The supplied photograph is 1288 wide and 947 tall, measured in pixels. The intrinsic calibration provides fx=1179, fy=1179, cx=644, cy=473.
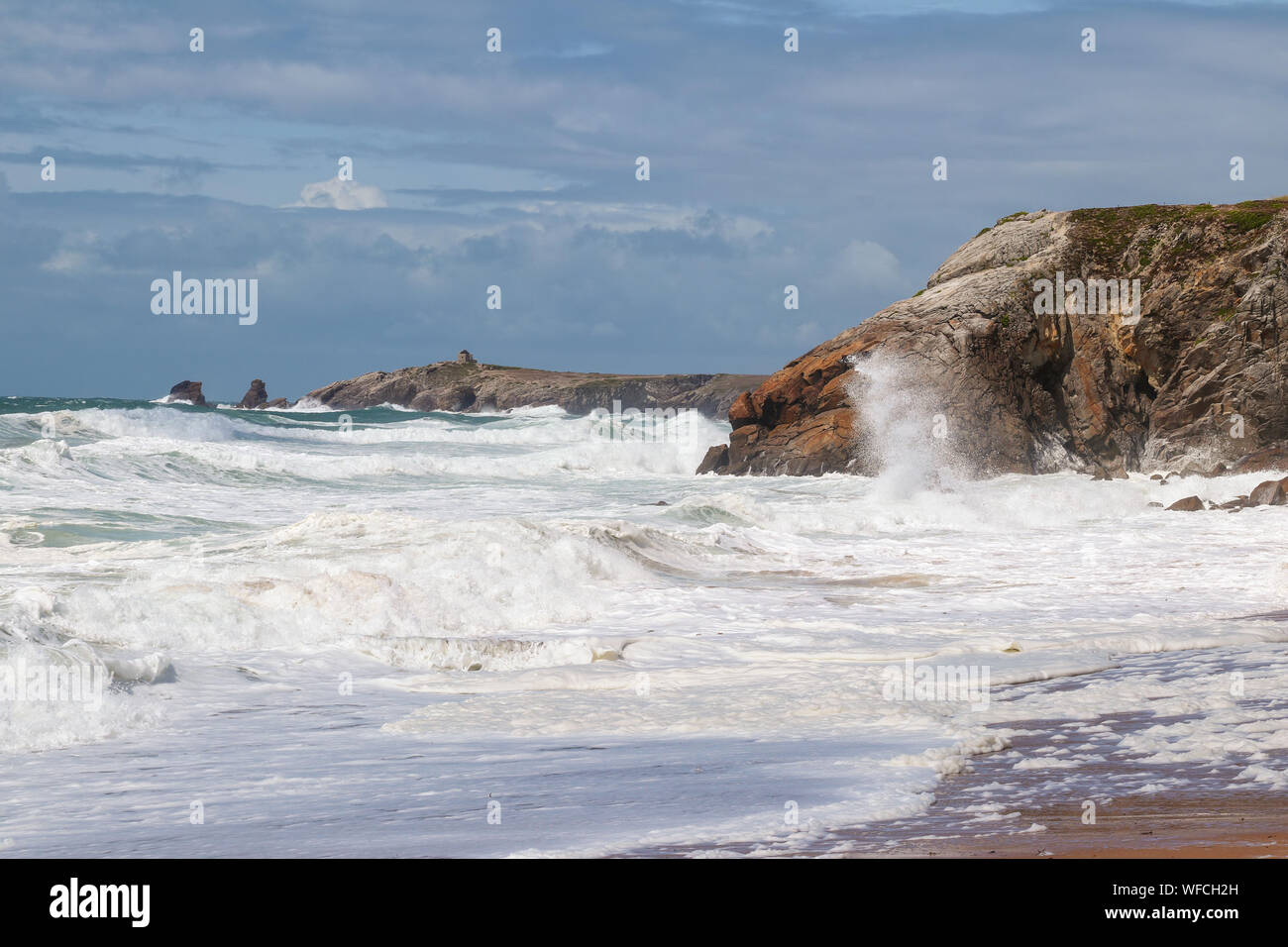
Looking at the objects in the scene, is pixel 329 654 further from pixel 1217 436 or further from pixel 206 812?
pixel 1217 436

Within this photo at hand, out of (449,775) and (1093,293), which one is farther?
(1093,293)

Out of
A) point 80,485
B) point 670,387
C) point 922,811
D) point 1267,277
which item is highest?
point 670,387

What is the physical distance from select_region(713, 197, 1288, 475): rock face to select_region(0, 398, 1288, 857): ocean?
7.21 metres

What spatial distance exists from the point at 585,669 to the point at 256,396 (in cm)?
11367

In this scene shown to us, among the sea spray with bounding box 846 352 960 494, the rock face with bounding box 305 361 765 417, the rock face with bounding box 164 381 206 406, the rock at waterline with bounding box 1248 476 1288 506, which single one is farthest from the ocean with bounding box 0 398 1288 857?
the rock face with bounding box 164 381 206 406

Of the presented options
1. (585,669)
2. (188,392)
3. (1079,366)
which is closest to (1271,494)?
(1079,366)

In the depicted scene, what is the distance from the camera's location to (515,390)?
111 meters

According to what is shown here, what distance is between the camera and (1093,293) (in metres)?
31.2

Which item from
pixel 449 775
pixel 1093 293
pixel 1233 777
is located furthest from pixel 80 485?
pixel 1093 293

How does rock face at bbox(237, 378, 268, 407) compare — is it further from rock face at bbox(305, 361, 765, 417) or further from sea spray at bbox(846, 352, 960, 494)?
sea spray at bbox(846, 352, 960, 494)

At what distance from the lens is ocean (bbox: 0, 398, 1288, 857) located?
579 cm

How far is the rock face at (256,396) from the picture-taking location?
116 meters

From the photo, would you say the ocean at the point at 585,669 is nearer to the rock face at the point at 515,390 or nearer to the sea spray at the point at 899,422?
the sea spray at the point at 899,422

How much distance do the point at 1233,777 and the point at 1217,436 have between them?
2430 centimetres
